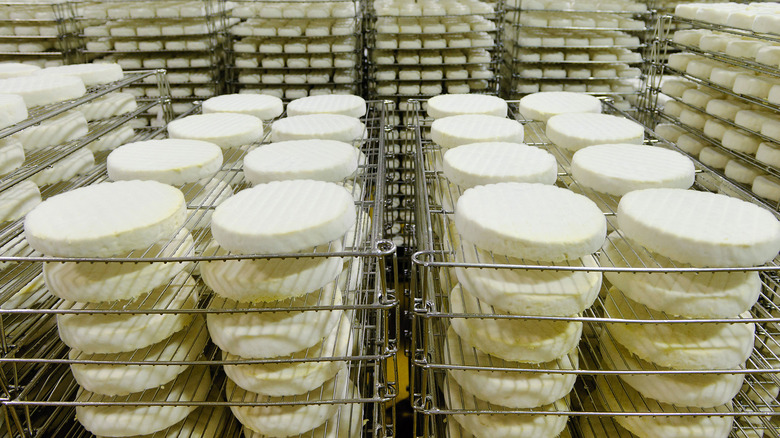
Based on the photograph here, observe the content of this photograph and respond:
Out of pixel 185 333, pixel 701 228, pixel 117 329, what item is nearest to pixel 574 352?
pixel 701 228

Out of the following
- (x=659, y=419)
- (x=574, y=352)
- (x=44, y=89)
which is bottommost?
(x=659, y=419)

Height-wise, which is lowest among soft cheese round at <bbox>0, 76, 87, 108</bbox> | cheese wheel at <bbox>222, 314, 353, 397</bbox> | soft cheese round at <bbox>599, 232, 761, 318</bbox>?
cheese wheel at <bbox>222, 314, 353, 397</bbox>

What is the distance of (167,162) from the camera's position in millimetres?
1631

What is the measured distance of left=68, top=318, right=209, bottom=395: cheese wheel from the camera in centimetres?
127

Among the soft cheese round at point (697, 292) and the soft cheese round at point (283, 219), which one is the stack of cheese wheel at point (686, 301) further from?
the soft cheese round at point (283, 219)

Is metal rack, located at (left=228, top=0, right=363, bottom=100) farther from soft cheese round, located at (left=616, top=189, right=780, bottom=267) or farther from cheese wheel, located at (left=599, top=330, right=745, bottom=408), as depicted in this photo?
cheese wheel, located at (left=599, top=330, right=745, bottom=408)

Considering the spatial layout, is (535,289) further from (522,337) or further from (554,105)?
(554,105)

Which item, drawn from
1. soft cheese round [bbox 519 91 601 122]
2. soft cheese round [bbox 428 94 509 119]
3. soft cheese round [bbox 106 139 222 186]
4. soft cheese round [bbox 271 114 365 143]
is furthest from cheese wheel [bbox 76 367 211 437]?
soft cheese round [bbox 519 91 601 122]

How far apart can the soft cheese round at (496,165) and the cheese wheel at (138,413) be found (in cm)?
98

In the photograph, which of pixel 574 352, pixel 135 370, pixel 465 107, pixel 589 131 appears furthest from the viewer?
pixel 465 107

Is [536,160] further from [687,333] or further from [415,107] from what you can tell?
[415,107]

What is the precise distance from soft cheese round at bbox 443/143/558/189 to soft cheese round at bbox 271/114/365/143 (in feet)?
1.46

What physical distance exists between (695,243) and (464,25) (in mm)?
3225

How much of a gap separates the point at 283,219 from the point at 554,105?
1.55 meters
